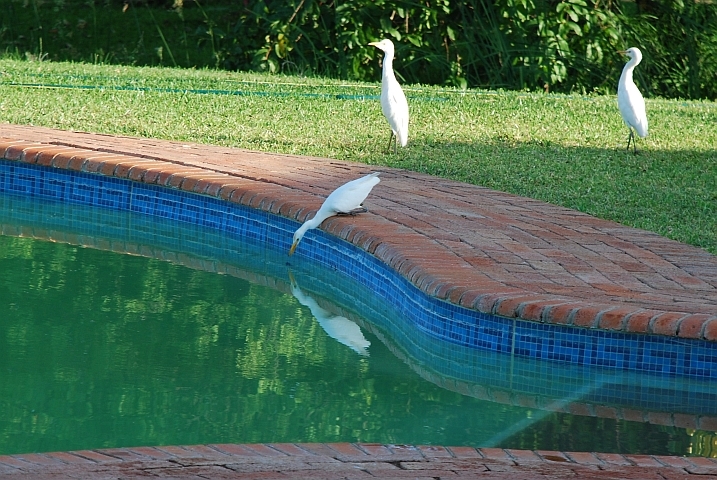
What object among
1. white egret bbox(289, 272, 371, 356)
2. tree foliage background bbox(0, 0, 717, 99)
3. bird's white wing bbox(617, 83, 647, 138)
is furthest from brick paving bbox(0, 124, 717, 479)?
tree foliage background bbox(0, 0, 717, 99)

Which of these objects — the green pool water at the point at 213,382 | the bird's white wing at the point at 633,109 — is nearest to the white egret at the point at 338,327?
the green pool water at the point at 213,382

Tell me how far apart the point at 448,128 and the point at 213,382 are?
4872 mm

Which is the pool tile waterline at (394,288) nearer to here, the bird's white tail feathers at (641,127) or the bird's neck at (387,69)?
the bird's neck at (387,69)

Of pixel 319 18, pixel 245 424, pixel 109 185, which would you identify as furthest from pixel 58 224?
pixel 319 18

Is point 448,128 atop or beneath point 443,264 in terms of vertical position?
atop

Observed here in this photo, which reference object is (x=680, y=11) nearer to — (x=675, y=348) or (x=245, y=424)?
(x=675, y=348)

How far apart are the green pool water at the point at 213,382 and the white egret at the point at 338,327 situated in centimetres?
2

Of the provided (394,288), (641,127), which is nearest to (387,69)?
(641,127)

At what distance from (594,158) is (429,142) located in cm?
117

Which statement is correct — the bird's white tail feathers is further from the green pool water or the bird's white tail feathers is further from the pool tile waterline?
the green pool water

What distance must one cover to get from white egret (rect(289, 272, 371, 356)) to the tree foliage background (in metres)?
6.82

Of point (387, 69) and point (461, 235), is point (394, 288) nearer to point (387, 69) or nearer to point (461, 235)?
point (461, 235)

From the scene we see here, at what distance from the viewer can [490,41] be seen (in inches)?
456

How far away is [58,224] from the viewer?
5.99 metres
